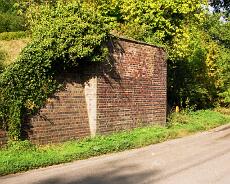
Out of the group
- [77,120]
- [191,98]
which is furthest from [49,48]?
[191,98]

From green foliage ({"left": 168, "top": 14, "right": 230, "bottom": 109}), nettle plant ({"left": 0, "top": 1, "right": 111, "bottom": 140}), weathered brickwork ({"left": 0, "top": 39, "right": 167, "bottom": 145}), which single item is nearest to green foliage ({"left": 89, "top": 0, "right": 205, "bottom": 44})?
green foliage ({"left": 168, "top": 14, "right": 230, "bottom": 109})

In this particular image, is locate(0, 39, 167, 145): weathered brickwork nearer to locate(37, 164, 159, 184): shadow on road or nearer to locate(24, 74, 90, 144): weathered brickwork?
locate(24, 74, 90, 144): weathered brickwork

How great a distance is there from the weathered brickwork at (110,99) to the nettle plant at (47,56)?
0.44 metres

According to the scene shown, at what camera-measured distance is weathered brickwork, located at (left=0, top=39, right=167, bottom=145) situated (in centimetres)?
1386

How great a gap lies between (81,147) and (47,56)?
275cm

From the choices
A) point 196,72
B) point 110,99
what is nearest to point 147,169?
point 110,99

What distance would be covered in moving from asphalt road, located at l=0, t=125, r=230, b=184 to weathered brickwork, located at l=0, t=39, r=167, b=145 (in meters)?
1.95

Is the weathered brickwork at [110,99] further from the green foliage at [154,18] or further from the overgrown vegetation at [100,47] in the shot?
the green foliage at [154,18]

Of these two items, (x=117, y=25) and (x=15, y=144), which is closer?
(x=15, y=144)

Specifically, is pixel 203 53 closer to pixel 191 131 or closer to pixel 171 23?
pixel 171 23

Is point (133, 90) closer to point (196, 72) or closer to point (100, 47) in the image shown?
point (100, 47)

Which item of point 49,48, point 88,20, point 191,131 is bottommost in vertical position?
point 191,131

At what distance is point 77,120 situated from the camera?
49.1 feet

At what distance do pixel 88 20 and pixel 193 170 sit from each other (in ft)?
20.3
